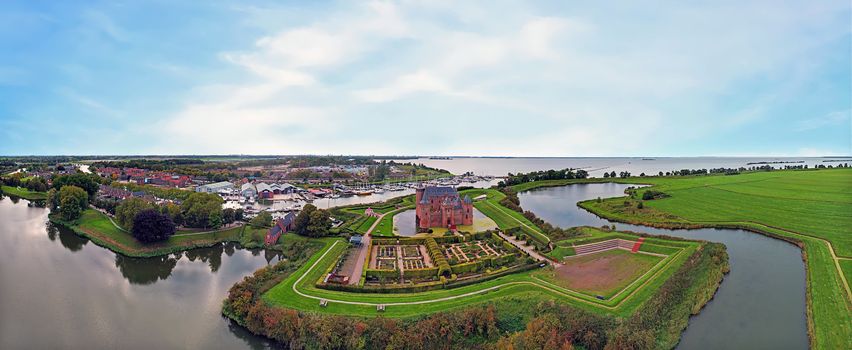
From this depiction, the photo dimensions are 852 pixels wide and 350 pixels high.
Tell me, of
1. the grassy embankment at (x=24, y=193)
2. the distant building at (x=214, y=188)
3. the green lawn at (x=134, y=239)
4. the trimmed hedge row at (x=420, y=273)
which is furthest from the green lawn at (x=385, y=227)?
the grassy embankment at (x=24, y=193)

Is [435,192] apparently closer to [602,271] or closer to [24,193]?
[602,271]

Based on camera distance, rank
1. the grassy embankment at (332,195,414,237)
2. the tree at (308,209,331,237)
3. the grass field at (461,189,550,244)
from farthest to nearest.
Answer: the grassy embankment at (332,195,414,237)
the grass field at (461,189,550,244)
the tree at (308,209,331,237)

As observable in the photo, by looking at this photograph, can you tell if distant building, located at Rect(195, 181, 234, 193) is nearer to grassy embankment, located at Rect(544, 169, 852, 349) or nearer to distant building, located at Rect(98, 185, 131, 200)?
distant building, located at Rect(98, 185, 131, 200)

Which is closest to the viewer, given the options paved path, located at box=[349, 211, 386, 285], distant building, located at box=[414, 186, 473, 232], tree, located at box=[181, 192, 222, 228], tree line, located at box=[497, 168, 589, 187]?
paved path, located at box=[349, 211, 386, 285]

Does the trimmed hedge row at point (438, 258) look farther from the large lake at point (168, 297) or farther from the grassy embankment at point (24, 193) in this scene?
the grassy embankment at point (24, 193)

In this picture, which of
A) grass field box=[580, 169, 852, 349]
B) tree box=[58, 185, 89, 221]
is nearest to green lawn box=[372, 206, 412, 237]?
grass field box=[580, 169, 852, 349]

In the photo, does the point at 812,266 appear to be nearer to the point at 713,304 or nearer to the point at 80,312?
the point at 713,304

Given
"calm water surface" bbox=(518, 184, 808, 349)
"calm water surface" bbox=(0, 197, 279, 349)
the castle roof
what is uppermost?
the castle roof
